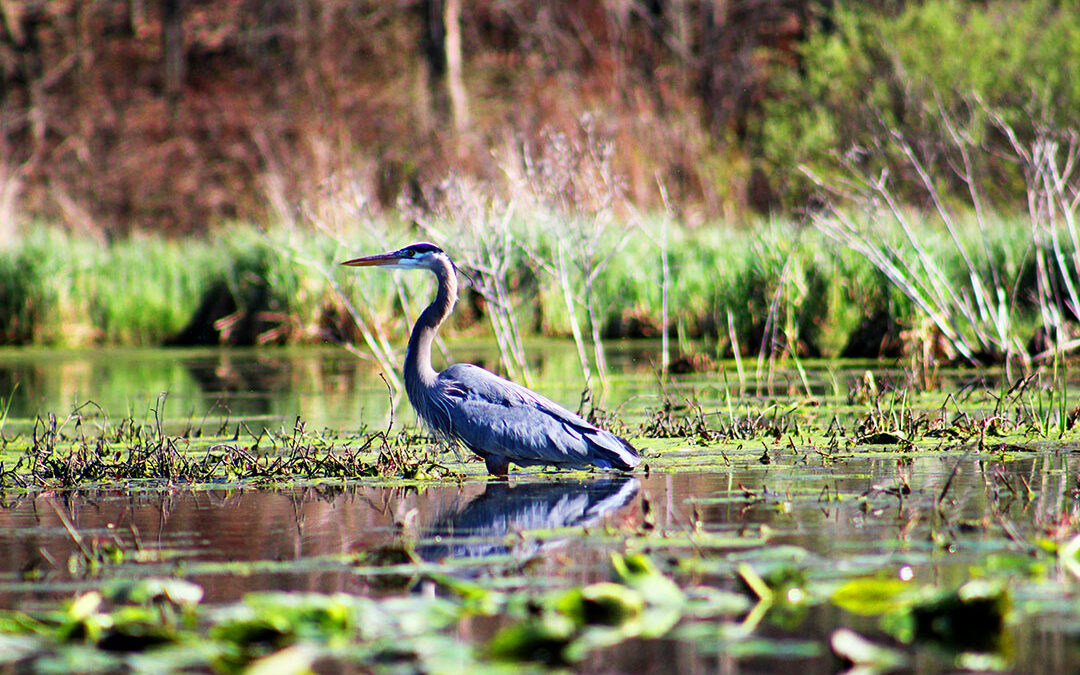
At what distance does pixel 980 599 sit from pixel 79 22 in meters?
28.6

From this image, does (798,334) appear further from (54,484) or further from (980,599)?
(980,599)

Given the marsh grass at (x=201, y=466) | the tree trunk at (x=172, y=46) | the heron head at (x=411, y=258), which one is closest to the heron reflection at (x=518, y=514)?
the marsh grass at (x=201, y=466)

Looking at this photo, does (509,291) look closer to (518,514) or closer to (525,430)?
(525,430)

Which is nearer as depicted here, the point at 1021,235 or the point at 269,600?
the point at 269,600

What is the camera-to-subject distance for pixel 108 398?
10602 millimetres

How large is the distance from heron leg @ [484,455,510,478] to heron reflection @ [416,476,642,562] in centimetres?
18

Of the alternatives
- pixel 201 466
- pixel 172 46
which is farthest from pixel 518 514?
pixel 172 46

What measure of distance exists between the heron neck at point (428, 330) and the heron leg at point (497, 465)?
46 centimetres

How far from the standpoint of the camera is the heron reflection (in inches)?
180

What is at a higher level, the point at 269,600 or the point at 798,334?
the point at 798,334

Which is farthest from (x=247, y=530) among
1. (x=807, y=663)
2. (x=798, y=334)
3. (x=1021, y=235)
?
(x=1021, y=235)

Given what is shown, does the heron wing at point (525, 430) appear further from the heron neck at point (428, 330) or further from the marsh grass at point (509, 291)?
the marsh grass at point (509, 291)

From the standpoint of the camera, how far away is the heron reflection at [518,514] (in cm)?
458

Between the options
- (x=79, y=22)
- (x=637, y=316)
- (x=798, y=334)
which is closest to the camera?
(x=798, y=334)
